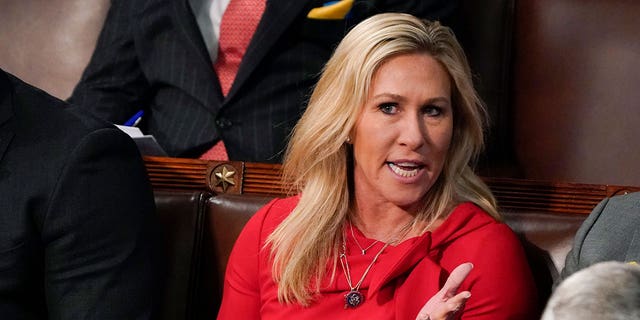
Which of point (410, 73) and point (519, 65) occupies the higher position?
point (410, 73)

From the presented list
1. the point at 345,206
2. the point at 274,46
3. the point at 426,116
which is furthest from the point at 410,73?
the point at 274,46

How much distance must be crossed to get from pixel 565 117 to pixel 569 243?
0.48m

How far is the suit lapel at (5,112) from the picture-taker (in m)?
1.49

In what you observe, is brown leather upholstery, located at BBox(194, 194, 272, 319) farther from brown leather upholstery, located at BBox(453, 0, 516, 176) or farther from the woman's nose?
brown leather upholstery, located at BBox(453, 0, 516, 176)

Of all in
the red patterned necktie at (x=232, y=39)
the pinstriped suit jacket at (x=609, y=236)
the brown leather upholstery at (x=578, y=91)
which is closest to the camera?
the pinstriped suit jacket at (x=609, y=236)

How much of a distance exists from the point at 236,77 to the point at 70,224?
0.58 metres

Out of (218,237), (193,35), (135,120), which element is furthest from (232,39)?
(218,237)

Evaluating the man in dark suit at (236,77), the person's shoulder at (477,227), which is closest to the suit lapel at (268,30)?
the man in dark suit at (236,77)

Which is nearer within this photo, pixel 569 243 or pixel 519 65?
pixel 569 243

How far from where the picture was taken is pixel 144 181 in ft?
4.98

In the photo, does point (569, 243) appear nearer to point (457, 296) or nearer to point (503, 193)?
point (503, 193)

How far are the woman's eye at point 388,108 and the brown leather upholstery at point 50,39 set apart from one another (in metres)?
0.97

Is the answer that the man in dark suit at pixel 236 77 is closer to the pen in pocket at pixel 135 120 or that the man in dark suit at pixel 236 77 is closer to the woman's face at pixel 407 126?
the pen in pocket at pixel 135 120

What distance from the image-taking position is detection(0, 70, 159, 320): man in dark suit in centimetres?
145
